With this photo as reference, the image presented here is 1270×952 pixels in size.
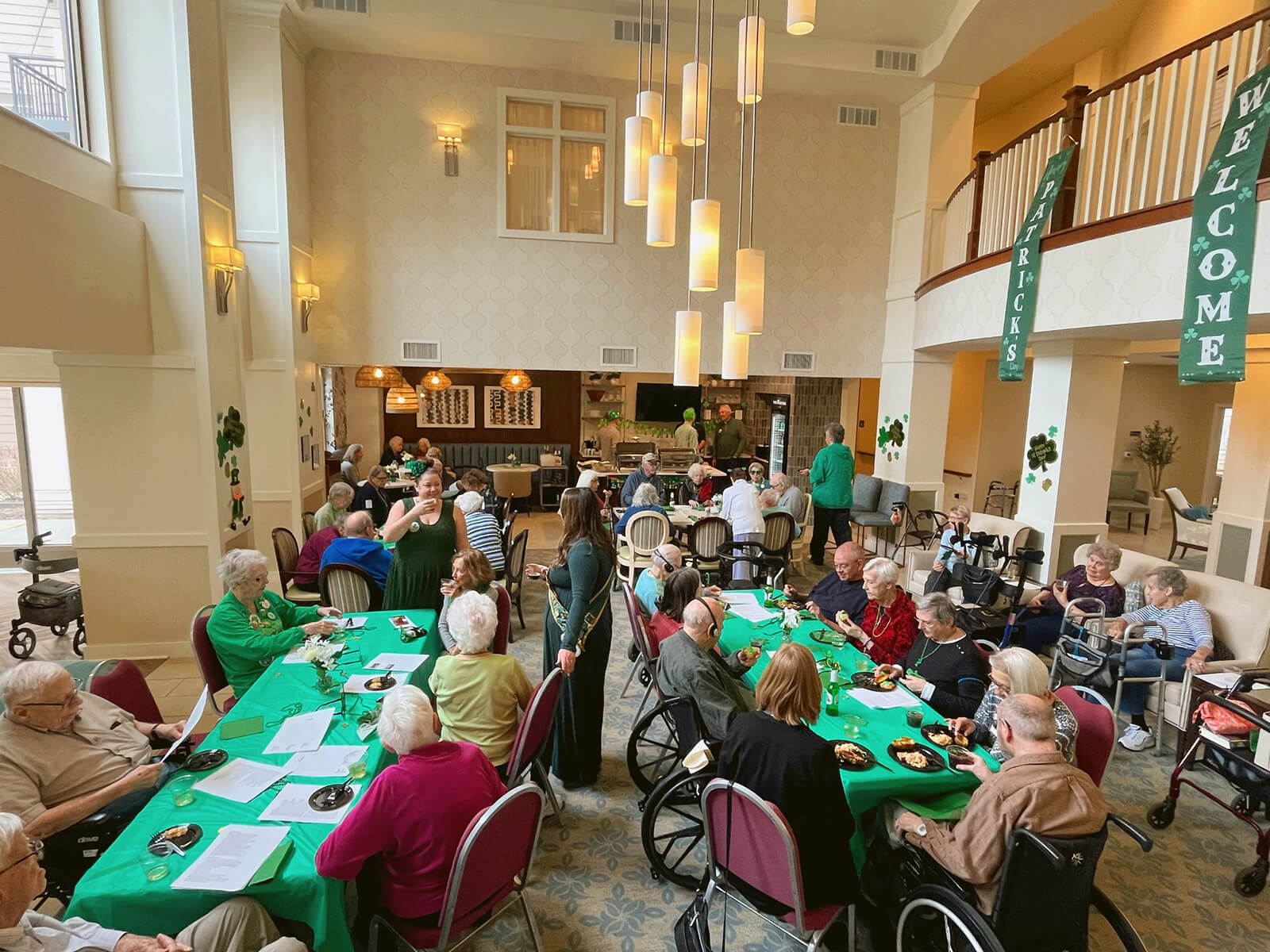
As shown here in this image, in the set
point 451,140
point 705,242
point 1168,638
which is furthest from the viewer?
point 451,140

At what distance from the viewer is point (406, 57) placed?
8.30m

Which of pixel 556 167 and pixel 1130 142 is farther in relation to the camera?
pixel 556 167

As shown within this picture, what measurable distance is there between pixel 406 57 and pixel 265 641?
25.1 feet

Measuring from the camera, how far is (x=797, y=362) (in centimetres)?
973

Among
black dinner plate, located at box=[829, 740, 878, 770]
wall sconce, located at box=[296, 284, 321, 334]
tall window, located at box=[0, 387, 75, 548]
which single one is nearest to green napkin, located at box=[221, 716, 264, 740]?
black dinner plate, located at box=[829, 740, 878, 770]

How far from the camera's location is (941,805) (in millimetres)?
2721

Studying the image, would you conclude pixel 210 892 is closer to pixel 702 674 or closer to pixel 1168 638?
pixel 702 674

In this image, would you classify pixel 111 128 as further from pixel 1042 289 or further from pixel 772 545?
pixel 1042 289

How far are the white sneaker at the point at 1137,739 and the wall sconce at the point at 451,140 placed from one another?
8.87m

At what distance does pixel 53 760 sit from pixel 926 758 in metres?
3.41

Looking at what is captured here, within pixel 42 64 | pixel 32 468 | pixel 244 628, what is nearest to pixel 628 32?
pixel 42 64

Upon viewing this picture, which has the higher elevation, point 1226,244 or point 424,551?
point 1226,244

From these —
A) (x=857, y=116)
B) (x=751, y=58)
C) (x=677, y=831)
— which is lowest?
(x=677, y=831)

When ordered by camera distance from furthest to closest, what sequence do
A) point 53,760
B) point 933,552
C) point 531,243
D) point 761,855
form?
point 531,243 → point 933,552 → point 53,760 → point 761,855
